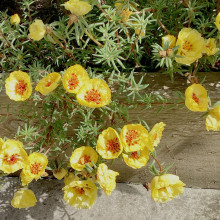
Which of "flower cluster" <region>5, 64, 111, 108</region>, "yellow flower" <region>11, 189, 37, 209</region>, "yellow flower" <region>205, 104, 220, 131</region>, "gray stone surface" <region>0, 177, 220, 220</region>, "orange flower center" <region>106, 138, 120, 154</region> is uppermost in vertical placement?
"flower cluster" <region>5, 64, 111, 108</region>

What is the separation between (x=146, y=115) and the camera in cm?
143

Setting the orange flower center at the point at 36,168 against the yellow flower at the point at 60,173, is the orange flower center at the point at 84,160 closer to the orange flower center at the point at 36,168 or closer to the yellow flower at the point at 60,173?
the orange flower center at the point at 36,168

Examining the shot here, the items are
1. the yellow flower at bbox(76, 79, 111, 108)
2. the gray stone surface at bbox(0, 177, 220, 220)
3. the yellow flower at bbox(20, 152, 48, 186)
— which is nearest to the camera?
the yellow flower at bbox(76, 79, 111, 108)

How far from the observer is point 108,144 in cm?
113

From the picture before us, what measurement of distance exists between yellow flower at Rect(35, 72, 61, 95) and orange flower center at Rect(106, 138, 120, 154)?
0.93 ft

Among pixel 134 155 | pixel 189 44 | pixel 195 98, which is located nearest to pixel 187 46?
pixel 189 44

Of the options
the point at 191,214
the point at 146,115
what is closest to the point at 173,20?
the point at 146,115

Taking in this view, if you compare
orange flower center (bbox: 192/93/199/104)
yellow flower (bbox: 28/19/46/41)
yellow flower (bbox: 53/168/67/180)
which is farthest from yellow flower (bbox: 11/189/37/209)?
orange flower center (bbox: 192/93/199/104)

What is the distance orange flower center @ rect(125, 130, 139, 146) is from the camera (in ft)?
3.54

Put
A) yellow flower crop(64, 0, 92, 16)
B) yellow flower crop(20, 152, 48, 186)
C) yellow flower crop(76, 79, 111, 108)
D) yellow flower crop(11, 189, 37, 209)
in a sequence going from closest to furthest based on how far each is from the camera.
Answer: yellow flower crop(64, 0, 92, 16) < yellow flower crop(76, 79, 111, 108) < yellow flower crop(20, 152, 48, 186) < yellow flower crop(11, 189, 37, 209)

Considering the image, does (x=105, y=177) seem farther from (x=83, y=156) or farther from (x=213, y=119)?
(x=213, y=119)

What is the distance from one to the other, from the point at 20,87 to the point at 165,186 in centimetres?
65

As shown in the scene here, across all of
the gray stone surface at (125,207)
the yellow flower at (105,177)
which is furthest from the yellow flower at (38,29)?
the gray stone surface at (125,207)

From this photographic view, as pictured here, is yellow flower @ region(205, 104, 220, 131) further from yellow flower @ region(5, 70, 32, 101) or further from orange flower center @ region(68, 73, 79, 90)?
yellow flower @ region(5, 70, 32, 101)
